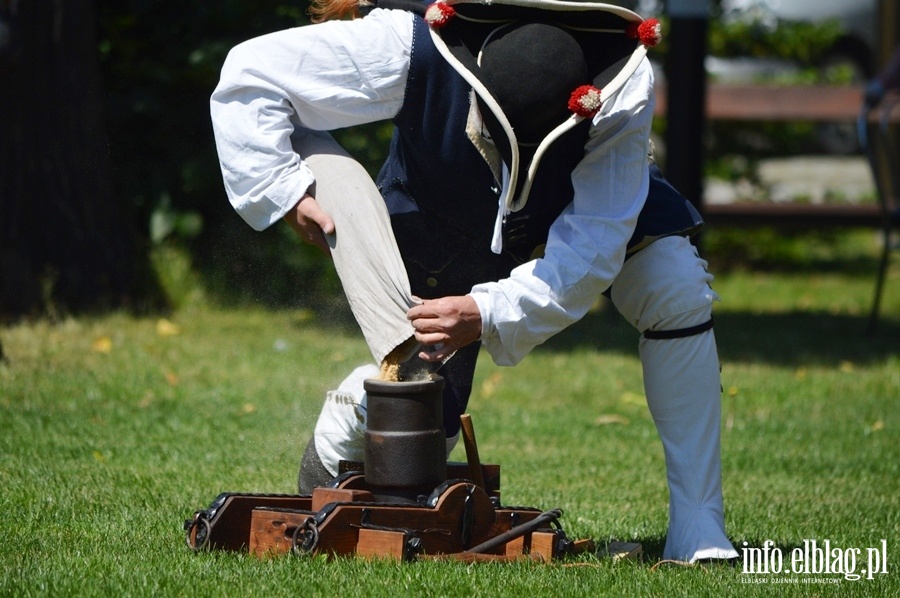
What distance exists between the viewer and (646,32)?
2.84 m

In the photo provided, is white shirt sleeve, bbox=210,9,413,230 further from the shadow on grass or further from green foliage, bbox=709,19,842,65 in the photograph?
green foliage, bbox=709,19,842,65

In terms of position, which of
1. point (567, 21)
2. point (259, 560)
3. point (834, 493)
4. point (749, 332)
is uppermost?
point (567, 21)

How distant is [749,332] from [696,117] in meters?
1.42

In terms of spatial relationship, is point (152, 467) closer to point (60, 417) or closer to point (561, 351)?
point (60, 417)

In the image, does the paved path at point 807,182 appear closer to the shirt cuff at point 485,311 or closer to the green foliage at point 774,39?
the green foliage at point 774,39

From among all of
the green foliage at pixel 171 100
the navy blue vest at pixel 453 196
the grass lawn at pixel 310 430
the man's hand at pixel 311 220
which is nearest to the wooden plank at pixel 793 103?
the grass lawn at pixel 310 430

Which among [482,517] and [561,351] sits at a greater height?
[482,517]

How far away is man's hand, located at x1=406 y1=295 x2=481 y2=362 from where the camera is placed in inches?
110

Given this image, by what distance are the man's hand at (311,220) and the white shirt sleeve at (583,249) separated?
384 mm

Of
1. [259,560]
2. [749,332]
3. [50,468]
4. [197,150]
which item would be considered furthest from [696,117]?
[259,560]

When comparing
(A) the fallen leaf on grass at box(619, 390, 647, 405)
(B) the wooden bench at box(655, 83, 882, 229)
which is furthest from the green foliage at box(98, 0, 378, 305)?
(B) the wooden bench at box(655, 83, 882, 229)

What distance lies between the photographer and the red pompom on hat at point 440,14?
2840 millimetres

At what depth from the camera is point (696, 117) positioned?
7.83 m

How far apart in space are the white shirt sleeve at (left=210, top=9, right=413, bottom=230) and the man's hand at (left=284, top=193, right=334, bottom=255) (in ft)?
0.11
